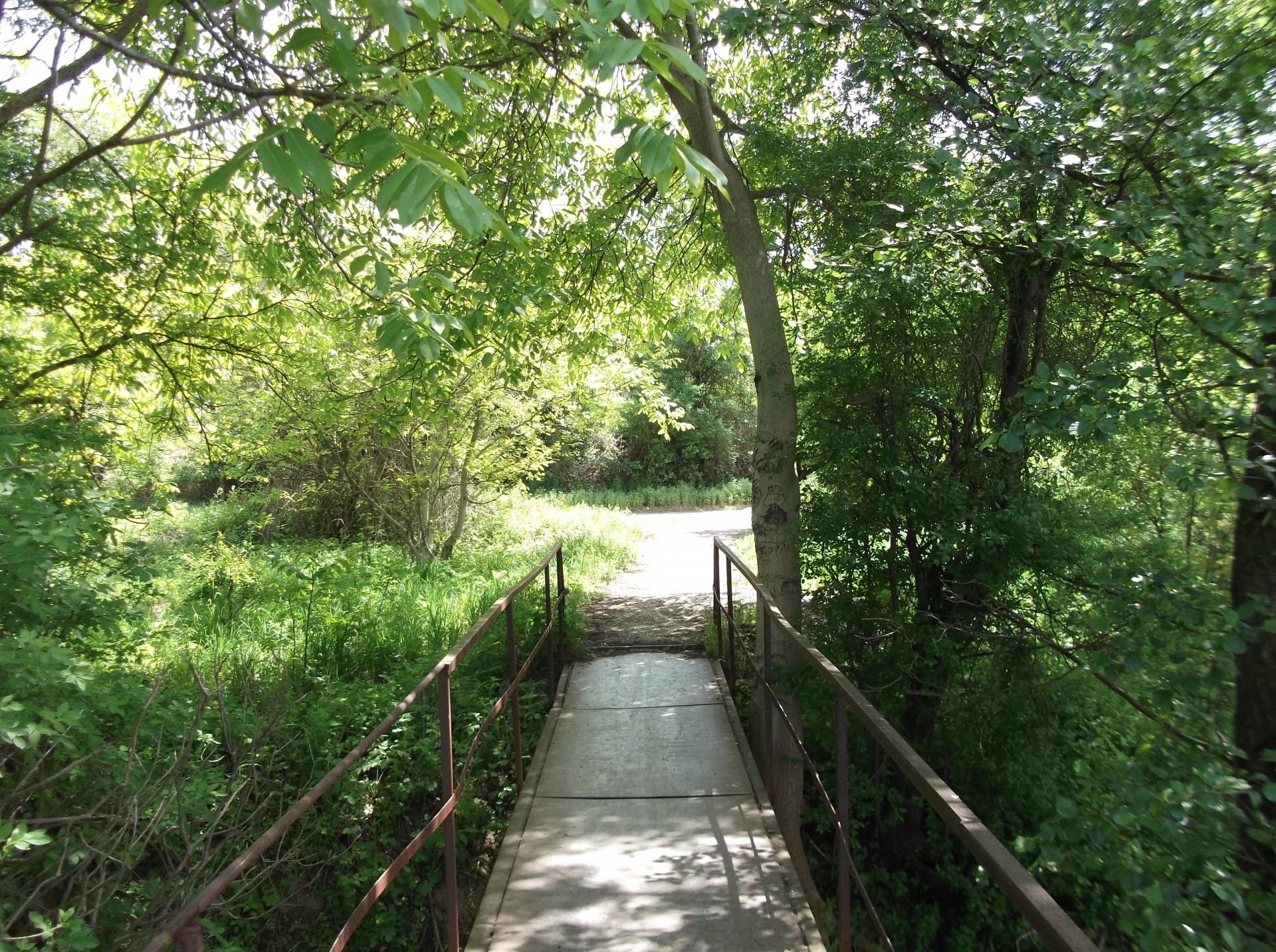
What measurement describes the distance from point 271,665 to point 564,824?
3.18 m

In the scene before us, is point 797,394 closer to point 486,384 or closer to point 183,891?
point 183,891

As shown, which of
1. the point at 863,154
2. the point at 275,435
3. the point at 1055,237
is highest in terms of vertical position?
the point at 863,154

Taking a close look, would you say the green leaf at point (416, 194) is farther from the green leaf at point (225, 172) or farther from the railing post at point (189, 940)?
the railing post at point (189, 940)

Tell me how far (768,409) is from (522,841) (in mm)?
3175

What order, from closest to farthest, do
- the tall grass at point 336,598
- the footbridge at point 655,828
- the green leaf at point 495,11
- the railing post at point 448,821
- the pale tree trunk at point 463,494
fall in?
1. the green leaf at point 495,11
2. the footbridge at point 655,828
3. the railing post at point 448,821
4. the tall grass at point 336,598
5. the pale tree trunk at point 463,494

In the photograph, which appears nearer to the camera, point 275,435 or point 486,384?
point 486,384

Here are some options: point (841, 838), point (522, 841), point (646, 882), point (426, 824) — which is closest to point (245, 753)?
point (522, 841)

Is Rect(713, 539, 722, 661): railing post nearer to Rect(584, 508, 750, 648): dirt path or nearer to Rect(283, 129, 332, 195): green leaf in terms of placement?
Rect(584, 508, 750, 648): dirt path

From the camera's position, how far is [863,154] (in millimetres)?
5188

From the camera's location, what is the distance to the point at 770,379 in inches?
220

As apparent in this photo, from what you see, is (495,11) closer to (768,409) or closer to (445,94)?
(445,94)

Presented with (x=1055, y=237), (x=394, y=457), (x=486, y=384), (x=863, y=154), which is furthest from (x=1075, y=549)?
(x=394, y=457)

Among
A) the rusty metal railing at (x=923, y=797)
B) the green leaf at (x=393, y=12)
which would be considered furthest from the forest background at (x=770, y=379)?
the rusty metal railing at (x=923, y=797)

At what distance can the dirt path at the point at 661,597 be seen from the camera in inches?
313
